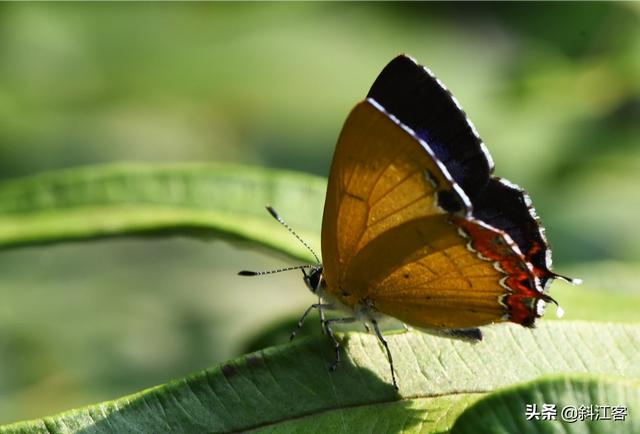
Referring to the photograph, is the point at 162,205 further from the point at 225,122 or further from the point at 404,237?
the point at 225,122

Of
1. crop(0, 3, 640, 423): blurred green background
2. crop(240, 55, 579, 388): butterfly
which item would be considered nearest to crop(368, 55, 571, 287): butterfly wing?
crop(240, 55, 579, 388): butterfly

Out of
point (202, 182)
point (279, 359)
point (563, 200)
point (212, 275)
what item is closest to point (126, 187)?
point (202, 182)

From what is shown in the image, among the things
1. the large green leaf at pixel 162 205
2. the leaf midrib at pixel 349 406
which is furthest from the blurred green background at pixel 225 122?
the leaf midrib at pixel 349 406

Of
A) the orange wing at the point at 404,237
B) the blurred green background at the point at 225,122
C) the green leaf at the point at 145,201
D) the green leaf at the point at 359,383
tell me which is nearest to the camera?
the green leaf at the point at 359,383

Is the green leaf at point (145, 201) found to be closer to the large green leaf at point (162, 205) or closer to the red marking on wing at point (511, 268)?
the large green leaf at point (162, 205)

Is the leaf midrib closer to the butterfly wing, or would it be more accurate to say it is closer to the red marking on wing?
the red marking on wing

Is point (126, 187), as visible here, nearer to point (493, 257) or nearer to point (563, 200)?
point (493, 257)
